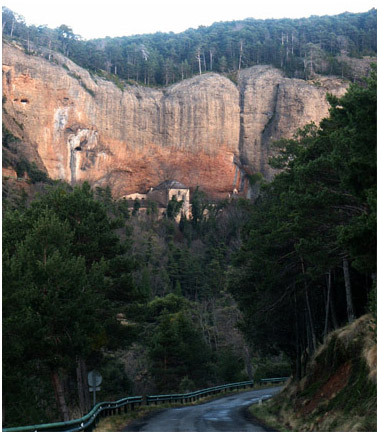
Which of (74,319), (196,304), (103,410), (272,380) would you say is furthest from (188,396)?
(196,304)

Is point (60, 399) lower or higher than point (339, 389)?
lower

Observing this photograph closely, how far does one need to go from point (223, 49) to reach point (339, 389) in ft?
300

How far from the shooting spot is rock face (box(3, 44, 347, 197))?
7688cm

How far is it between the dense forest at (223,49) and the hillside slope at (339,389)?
72248 millimetres

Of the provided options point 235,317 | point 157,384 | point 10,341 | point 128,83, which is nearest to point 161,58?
point 128,83

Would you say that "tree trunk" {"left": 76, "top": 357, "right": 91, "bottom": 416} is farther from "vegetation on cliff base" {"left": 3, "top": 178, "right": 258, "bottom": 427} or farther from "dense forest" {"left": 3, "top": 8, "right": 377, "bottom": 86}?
"dense forest" {"left": 3, "top": 8, "right": 377, "bottom": 86}

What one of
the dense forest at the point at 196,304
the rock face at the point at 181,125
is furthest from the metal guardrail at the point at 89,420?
the rock face at the point at 181,125

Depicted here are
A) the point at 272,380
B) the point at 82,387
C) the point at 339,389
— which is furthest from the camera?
the point at 272,380

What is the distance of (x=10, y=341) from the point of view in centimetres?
1548

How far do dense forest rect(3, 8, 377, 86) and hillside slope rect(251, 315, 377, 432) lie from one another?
237 feet

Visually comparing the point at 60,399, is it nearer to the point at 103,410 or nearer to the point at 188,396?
the point at 103,410

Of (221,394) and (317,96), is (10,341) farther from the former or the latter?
(317,96)

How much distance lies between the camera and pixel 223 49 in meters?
99.1

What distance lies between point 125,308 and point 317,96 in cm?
6697
